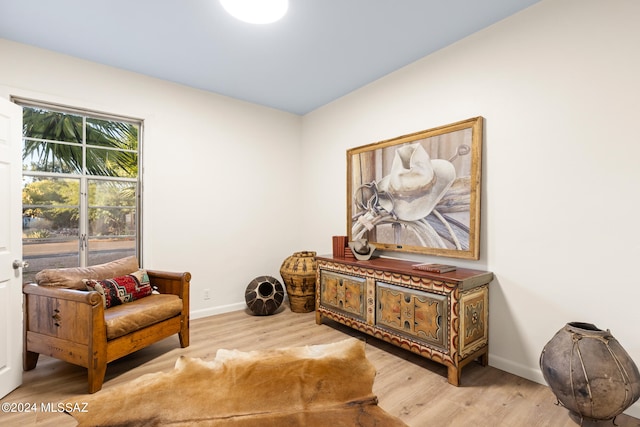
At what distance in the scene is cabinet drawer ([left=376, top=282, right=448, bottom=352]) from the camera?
2264 millimetres

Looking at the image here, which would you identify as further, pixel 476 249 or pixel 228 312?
pixel 228 312

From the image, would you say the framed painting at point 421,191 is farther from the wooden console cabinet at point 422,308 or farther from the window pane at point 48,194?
the window pane at point 48,194

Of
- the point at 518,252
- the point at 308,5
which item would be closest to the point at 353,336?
the point at 518,252

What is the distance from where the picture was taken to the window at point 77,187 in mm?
2764

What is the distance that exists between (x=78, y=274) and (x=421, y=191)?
2.99 meters

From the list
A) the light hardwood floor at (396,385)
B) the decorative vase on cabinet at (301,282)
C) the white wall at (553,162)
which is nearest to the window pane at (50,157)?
the light hardwood floor at (396,385)

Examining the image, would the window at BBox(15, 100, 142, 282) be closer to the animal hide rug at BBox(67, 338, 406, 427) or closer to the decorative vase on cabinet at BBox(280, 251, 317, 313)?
the decorative vase on cabinet at BBox(280, 251, 317, 313)

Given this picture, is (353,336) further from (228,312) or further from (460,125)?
(460,125)

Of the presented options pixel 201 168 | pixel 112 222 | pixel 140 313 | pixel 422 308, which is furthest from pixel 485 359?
pixel 112 222

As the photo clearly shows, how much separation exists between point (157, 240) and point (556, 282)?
3.59m

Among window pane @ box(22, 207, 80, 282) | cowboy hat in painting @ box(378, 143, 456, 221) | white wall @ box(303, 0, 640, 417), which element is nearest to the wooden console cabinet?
white wall @ box(303, 0, 640, 417)

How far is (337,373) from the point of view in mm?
1477

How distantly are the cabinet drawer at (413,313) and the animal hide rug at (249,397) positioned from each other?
2.84 feet

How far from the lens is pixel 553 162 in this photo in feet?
6.99
